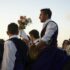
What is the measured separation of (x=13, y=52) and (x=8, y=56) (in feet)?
0.48

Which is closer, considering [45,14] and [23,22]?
[45,14]

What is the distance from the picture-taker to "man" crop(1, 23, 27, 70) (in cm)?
614

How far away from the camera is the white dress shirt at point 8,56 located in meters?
6.12

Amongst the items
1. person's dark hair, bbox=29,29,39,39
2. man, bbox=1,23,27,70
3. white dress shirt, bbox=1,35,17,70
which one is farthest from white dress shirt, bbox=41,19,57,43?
person's dark hair, bbox=29,29,39,39

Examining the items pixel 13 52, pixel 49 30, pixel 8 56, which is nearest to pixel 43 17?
pixel 49 30

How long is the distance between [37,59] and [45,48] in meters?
0.24

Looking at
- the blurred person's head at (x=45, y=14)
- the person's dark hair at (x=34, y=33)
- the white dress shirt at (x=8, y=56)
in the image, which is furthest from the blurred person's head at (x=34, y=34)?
the white dress shirt at (x=8, y=56)

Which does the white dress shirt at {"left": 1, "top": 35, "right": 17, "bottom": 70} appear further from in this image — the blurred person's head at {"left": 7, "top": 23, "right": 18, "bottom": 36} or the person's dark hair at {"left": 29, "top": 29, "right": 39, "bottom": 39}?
the person's dark hair at {"left": 29, "top": 29, "right": 39, "bottom": 39}

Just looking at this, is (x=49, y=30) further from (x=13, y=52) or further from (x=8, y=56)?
(x=8, y=56)

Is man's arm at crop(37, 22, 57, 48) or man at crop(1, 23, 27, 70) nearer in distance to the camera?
man at crop(1, 23, 27, 70)

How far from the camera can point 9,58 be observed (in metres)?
6.14

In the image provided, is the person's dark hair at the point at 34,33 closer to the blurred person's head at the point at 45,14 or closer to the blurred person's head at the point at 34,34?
the blurred person's head at the point at 34,34

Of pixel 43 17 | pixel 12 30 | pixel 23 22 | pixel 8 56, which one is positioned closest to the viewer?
pixel 8 56

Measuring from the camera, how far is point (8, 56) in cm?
612
